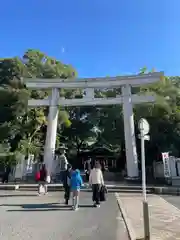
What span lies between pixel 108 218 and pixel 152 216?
138 cm

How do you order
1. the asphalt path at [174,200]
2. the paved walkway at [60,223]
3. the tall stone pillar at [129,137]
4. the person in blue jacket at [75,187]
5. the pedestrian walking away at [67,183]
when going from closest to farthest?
1. the paved walkway at [60,223]
2. the person in blue jacket at [75,187]
3. the pedestrian walking away at [67,183]
4. the asphalt path at [174,200]
5. the tall stone pillar at [129,137]

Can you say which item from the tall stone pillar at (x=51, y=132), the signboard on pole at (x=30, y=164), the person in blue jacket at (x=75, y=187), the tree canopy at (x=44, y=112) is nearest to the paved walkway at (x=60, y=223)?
the person in blue jacket at (x=75, y=187)

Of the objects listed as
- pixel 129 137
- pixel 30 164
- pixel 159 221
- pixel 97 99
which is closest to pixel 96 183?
pixel 159 221

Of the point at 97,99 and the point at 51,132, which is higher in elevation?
the point at 97,99

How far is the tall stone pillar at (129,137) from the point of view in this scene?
53.8 ft

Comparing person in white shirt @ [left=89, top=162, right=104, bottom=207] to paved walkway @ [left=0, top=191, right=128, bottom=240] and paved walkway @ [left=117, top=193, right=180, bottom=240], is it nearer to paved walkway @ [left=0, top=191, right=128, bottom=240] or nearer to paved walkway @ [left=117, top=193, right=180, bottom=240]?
paved walkway @ [left=0, top=191, right=128, bottom=240]

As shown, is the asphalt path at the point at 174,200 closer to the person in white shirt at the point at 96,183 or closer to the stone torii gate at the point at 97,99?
the person in white shirt at the point at 96,183

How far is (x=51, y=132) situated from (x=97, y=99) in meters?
4.46

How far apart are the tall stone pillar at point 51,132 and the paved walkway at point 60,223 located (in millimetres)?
8737

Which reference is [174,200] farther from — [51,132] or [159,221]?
[51,132]

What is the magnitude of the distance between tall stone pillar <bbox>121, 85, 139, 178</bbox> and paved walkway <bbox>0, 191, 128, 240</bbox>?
335 inches

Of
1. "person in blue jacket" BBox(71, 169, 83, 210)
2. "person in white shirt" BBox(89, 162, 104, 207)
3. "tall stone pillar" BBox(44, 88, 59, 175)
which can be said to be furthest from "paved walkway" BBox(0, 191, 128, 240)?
"tall stone pillar" BBox(44, 88, 59, 175)

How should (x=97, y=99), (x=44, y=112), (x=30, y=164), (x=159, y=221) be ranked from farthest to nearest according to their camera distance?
(x=44, y=112), (x=30, y=164), (x=97, y=99), (x=159, y=221)

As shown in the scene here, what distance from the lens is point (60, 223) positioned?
5926mm
